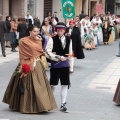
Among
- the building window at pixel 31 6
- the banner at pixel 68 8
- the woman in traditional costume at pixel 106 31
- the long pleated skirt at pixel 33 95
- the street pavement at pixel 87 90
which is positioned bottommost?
the street pavement at pixel 87 90

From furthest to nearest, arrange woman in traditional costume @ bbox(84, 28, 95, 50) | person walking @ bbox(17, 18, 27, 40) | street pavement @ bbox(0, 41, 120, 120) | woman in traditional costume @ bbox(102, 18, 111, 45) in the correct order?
woman in traditional costume @ bbox(102, 18, 111, 45) → woman in traditional costume @ bbox(84, 28, 95, 50) → person walking @ bbox(17, 18, 27, 40) → street pavement @ bbox(0, 41, 120, 120)

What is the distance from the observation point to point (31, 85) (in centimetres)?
819

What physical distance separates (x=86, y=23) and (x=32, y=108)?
14753 mm

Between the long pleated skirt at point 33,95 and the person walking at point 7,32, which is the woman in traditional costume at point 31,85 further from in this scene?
the person walking at point 7,32

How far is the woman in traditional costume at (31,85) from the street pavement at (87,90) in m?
0.17

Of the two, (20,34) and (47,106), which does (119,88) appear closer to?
(47,106)

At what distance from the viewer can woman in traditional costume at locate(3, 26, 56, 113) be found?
26.7 ft

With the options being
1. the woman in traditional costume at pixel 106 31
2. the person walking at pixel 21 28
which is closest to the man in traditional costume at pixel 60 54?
the person walking at pixel 21 28

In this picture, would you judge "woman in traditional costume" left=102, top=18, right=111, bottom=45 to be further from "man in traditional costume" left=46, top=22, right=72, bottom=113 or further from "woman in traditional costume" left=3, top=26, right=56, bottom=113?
"woman in traditional costume" left=3, top=26, right=56, bottom=113

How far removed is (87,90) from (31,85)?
10.1ft

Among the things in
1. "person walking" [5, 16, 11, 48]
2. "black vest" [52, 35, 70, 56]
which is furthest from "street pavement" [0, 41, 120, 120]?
"person walking" [5, 16, 11, 48]

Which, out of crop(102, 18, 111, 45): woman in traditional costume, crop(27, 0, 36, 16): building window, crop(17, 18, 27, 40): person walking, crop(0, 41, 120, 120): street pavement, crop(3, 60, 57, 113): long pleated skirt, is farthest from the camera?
crop(27, 0, 36, 16): building window

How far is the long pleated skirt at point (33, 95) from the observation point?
26.7ft

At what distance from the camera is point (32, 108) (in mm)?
8180
